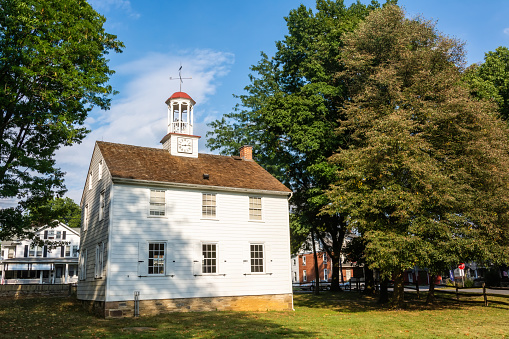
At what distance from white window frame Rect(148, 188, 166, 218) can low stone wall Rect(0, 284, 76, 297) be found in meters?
18.8

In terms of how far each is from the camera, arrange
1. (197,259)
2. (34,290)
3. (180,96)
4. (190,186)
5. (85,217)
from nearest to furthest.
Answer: (197,259) → (190,186) → (180,96) → (85,217) → (34,290)

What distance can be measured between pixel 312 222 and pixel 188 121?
13.7 meters

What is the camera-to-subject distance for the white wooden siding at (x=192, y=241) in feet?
70.4

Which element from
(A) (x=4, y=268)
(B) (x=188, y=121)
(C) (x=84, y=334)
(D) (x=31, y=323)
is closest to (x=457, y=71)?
(B) (x=188, y=121)

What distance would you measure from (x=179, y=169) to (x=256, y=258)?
23.3 feet

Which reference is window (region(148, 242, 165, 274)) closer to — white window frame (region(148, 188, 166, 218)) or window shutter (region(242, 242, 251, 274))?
white window frame (region(148, 188, 166, 218))

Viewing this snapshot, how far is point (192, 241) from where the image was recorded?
23.5m

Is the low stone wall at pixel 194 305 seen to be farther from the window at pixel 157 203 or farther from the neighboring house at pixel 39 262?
the neighboring house at pixel 39 262

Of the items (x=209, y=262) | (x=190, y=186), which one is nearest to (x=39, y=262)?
(x=209, y=262)

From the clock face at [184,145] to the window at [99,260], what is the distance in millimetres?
7812

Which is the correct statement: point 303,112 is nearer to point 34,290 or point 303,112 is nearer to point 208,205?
point 208,205

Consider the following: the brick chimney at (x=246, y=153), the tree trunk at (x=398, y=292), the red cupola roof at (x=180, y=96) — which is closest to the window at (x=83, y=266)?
the red cupola roof at (x=180, y=96)

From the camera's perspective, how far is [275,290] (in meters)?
25.1

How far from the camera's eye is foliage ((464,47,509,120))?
2905cm
